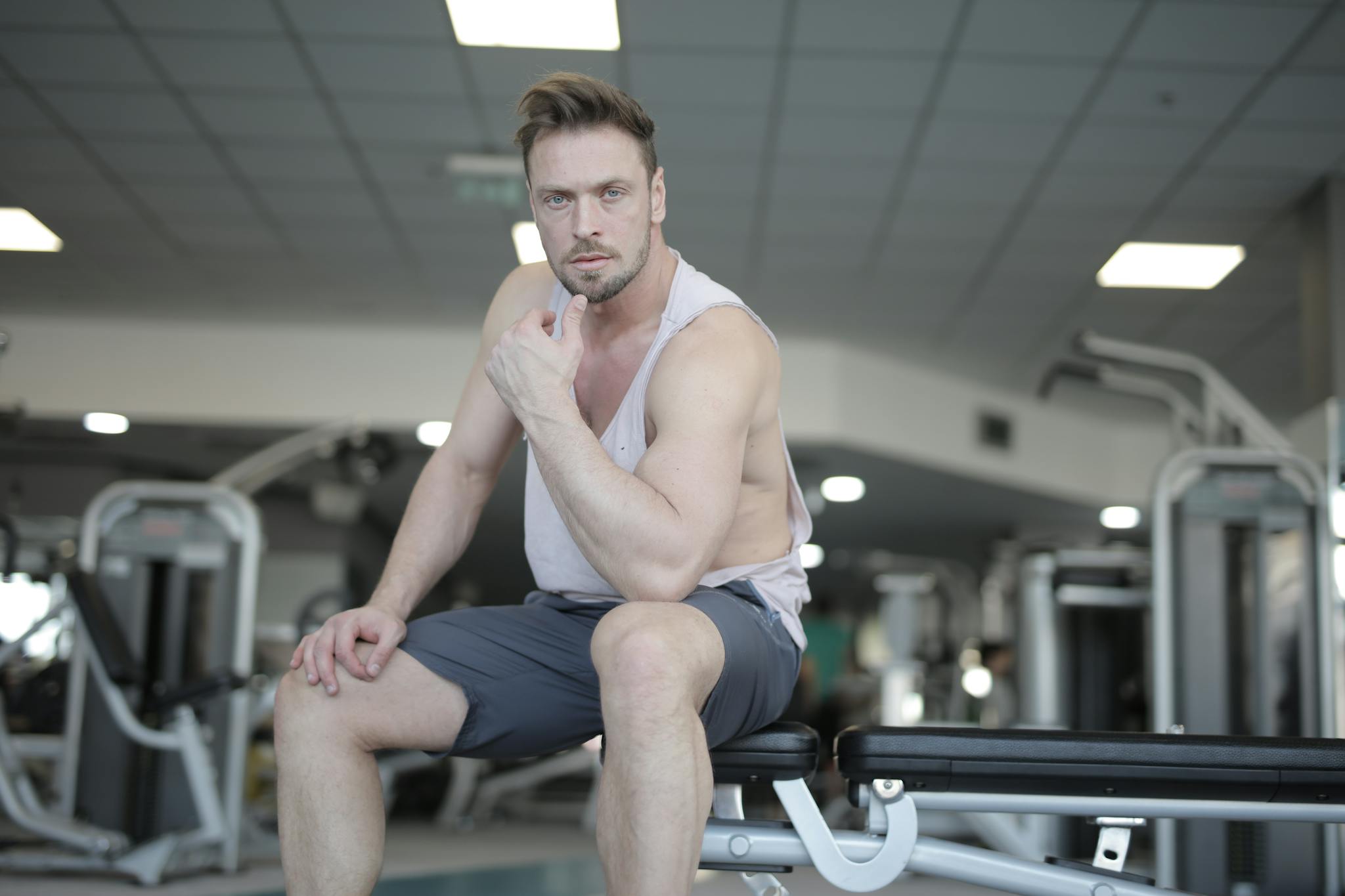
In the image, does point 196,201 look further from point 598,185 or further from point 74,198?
point 598,185

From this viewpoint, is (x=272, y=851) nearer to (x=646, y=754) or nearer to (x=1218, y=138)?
(x=646, y=754)

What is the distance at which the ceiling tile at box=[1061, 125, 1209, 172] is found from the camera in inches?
170

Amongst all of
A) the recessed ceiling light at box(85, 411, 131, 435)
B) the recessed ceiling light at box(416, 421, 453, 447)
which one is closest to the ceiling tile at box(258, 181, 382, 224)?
the recessed ceiling light at box(416, 421, 453, 447)

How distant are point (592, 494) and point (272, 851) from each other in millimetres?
3931

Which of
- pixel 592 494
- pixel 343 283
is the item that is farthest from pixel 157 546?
pixel 592 494

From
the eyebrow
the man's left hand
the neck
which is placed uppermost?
the eyebrow

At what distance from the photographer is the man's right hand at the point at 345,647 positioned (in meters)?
1.35

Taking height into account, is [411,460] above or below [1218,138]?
below

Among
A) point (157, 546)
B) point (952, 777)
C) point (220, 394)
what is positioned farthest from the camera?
point (220, 394)

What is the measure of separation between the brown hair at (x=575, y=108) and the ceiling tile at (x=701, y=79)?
2548 mm

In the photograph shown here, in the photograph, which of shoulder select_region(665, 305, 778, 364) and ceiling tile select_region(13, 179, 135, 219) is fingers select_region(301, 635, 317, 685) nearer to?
shoulder select_region(665, 305, 778, 364)

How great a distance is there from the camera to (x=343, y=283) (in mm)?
6227

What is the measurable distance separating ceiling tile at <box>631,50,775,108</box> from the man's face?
260 cm

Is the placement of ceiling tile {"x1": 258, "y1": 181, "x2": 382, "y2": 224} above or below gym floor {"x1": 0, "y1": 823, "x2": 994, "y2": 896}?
above
